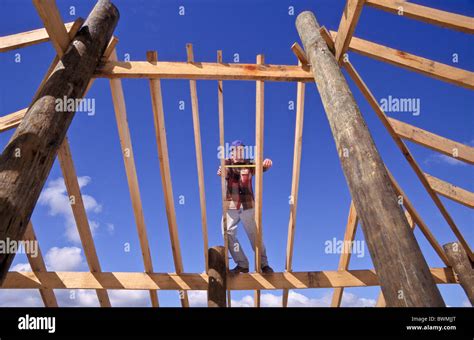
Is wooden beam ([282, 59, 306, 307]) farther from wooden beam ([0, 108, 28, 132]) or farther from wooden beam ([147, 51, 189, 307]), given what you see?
wooden beam ([0, 108, 28, 132])

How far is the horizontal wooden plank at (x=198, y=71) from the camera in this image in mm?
3592

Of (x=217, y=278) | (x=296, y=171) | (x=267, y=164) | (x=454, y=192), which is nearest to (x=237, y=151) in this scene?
(x=267, y=164)

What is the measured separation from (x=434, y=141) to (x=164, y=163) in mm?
3425

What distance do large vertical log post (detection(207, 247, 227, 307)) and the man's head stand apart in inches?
52.9

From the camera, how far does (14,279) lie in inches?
191

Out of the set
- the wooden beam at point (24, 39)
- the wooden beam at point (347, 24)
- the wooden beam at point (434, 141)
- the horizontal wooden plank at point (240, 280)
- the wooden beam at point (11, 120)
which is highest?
the wooden beam at point (24, 39)

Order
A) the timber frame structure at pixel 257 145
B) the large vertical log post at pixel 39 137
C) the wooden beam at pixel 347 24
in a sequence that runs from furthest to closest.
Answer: the timber frame structure at pixel 257 145 → the wooden beam at pixel 347 24 → the large vertical log post at pixel 39 137

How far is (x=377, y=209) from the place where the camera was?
212 centimetres

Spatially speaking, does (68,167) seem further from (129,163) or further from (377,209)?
(377,209)

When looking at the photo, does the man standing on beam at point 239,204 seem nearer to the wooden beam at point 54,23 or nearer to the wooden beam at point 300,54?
the wooden beam at point 300,54

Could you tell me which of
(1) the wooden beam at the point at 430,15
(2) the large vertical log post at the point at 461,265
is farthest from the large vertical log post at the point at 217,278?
(1) the wooden beam at the point at 430,15
